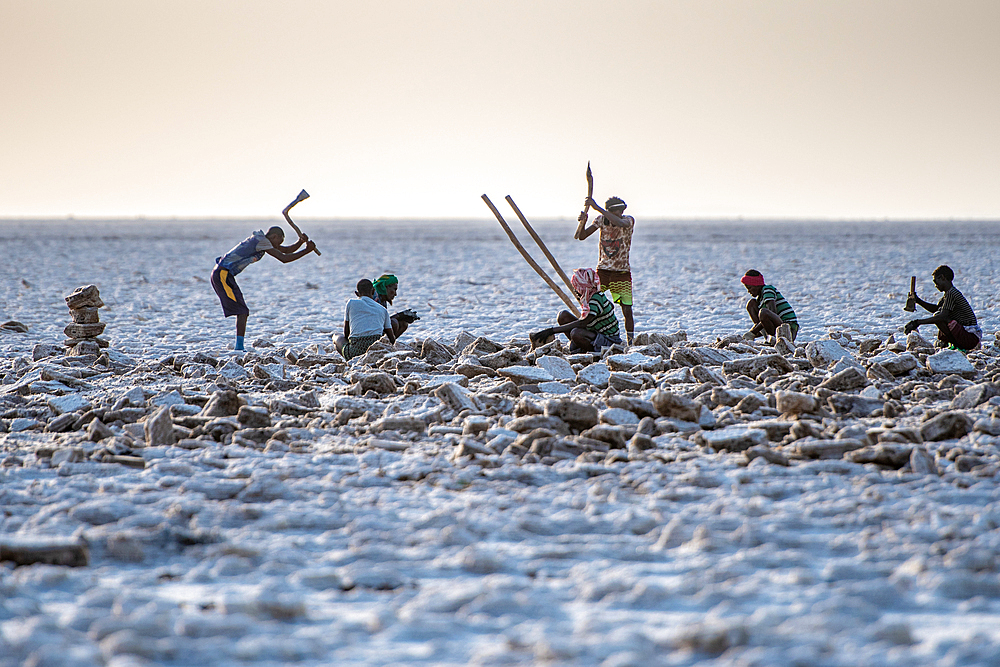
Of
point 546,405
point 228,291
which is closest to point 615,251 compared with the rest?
point 228,291

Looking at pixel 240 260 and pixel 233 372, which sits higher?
pixel 240 260

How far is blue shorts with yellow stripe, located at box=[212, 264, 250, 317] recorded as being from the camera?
872 cm

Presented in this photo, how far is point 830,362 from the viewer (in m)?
7.07

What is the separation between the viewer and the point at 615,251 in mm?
8961

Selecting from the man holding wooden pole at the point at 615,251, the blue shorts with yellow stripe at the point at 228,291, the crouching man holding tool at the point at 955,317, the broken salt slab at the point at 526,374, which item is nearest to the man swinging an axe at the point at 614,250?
the man holding wooden pole at the point at 615,251

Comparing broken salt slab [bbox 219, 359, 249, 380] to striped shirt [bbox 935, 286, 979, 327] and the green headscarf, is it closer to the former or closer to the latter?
the green headscarf

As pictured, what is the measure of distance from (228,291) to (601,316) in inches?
144

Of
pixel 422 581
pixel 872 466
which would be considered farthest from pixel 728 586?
pixel 872 466

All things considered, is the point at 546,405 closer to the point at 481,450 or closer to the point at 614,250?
the point at 481,450

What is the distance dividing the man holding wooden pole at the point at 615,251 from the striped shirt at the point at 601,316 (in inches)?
33.2

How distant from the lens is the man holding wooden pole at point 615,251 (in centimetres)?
891

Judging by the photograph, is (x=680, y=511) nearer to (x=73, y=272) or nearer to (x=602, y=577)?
(x=602, y=577)

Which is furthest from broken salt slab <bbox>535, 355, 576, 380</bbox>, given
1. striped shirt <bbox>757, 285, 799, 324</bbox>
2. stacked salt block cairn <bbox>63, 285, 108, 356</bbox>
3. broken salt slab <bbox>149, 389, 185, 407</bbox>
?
stacked salt block cairn <bbox>63, 285, 108, 356</bbox>

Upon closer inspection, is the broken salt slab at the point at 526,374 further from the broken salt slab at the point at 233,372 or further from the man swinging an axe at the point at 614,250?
the man swinging an axe at the point at 614,250
